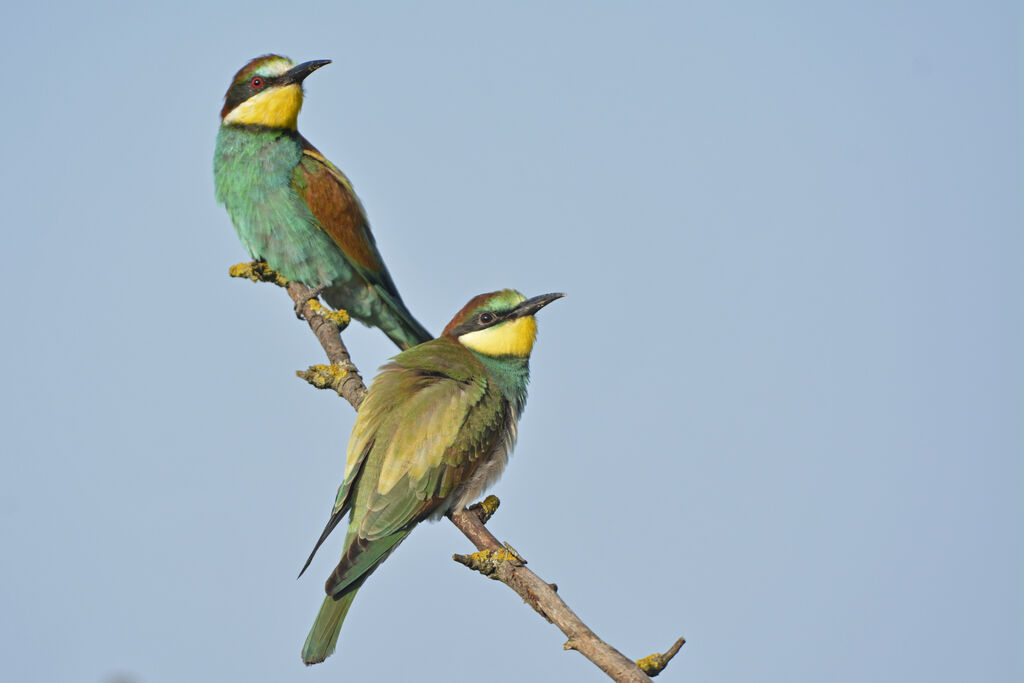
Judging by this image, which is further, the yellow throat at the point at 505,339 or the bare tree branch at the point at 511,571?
the yellow throat at the point at 505,339

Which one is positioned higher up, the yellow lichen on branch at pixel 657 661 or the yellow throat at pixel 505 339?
the yellow throat at pixel 505 339

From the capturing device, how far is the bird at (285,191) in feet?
17.0

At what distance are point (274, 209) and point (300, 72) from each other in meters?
0.73

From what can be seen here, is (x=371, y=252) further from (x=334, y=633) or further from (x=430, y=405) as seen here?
(x=334, y=633)

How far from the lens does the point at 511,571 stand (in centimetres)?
264

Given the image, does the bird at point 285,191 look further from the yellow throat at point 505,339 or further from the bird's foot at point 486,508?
the bird's foot at point 486,508

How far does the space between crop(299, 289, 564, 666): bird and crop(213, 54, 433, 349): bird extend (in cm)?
156

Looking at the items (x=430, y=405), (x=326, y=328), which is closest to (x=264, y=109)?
(x=326, y=328)

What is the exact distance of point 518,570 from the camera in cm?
263

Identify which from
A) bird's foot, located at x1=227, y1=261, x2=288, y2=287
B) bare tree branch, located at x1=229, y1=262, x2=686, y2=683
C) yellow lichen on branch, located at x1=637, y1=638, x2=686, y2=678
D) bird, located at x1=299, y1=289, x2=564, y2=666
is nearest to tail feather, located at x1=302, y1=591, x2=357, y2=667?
bird, located at x1=299, y1=289, x2=564, y2=666

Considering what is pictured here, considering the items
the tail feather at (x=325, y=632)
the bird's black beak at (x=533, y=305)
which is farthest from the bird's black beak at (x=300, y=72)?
the tail feather at (x=325, y=632)

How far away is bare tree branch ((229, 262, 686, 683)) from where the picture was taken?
89.0 inches

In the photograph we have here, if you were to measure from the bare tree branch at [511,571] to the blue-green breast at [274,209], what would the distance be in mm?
1294

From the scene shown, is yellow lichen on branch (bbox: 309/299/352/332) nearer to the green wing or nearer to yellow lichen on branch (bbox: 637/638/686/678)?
the green wing
